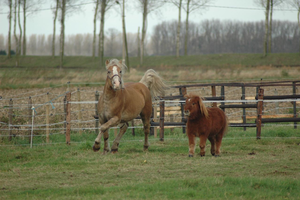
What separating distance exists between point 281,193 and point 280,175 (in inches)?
48.8

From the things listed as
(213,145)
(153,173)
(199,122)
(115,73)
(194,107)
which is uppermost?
(115,73)

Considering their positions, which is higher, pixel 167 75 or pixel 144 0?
pixel 144 0

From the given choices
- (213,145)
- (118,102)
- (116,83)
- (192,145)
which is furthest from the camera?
(213,145)

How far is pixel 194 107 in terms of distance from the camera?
809cm

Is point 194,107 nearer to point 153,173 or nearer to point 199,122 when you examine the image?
point 199,122

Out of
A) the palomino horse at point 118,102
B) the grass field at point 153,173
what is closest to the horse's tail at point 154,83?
the palomino horse at point 118,102

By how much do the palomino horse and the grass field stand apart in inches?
27.0

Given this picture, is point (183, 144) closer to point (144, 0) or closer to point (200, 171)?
point (200, 171)

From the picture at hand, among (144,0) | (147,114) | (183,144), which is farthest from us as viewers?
(144,0)

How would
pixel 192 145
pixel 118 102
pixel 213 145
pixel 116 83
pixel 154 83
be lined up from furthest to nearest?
1. pixel 154 83
2. pixel 213 145
3. pixel 118 102
4. pixel 192 145
5. pixel 116 83

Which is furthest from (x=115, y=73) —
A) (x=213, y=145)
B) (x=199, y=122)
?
(x=213, y=145)

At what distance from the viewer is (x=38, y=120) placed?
15.1 meters

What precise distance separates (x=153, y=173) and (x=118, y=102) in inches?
98.2

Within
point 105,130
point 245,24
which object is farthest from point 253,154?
point 245,24
